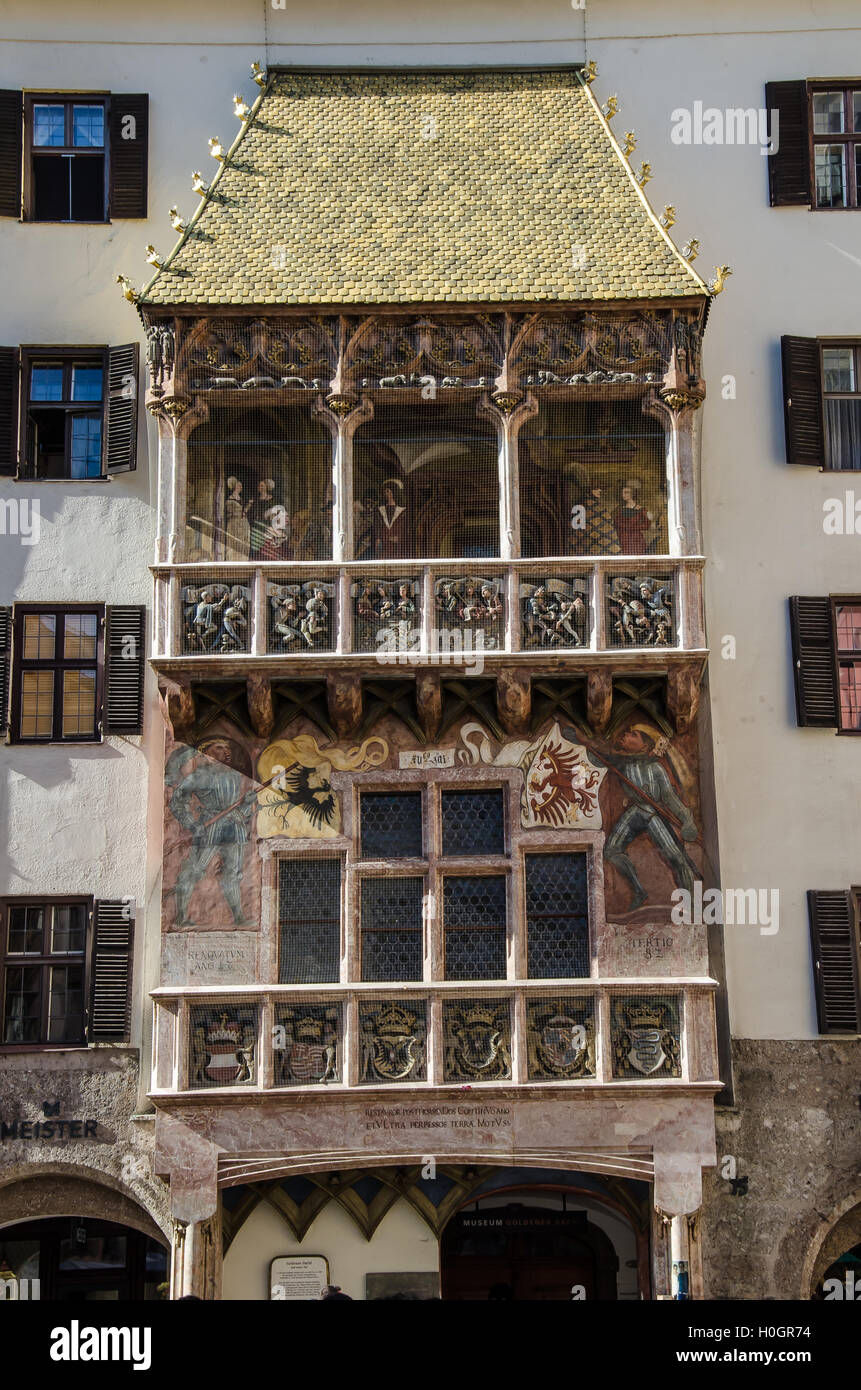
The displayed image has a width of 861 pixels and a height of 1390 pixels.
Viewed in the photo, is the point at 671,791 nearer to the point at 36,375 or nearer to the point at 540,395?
the point at 540,395

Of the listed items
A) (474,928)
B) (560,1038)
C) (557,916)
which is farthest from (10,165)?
(560,1038)

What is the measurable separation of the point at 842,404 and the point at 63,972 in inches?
417

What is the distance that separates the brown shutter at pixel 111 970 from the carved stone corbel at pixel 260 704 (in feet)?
8.23

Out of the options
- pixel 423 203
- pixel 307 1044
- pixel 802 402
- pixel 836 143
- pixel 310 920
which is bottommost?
pixel 307 1044

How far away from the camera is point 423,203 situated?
2019cm

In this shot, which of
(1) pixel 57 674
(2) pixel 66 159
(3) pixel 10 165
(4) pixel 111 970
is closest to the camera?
(4) pixel 111 970

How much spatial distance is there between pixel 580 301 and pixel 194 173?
4822 mm

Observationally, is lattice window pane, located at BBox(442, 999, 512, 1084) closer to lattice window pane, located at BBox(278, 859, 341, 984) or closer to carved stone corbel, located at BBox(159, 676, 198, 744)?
lattice window pane, located at BBox(278, 859, 341, 984)

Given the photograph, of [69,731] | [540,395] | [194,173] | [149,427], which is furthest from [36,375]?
[540,395]

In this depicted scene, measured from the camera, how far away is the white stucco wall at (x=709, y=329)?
1972 cm

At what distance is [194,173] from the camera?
20625mm

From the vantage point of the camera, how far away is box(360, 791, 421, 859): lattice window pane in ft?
61.8

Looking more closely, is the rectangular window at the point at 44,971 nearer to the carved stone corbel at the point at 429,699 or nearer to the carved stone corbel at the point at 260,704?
the carved stone corbel at the point at 260,704

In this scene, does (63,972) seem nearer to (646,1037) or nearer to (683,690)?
(646,1037)
